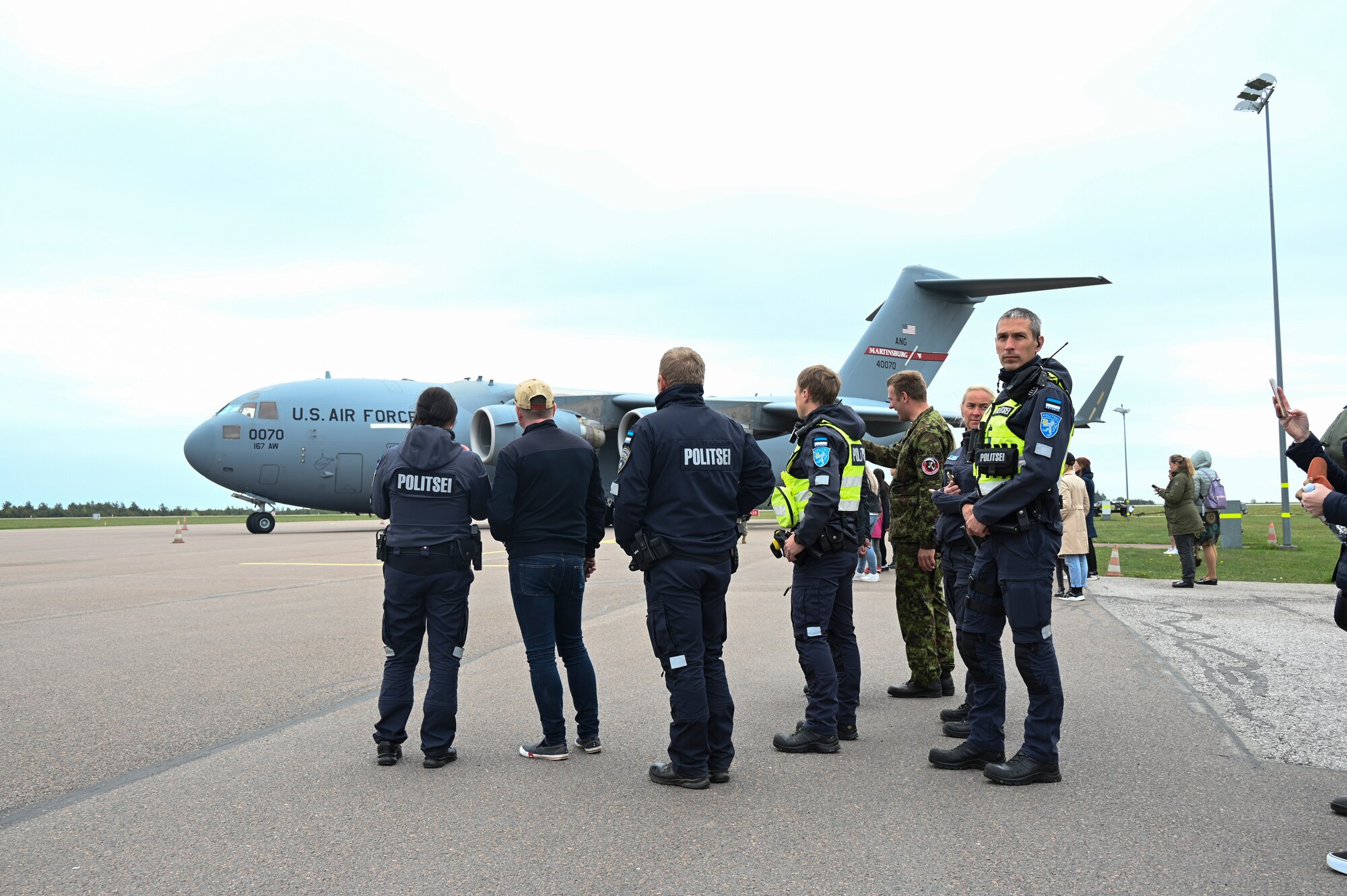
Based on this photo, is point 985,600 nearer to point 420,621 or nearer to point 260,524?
point 420,621

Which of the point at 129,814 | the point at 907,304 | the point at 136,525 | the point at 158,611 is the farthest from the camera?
the point at 136,525

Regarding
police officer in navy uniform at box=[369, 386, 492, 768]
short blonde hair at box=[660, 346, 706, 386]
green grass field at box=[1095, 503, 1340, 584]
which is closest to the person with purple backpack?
green grass field at box=[1095, 503, 1340, 584]

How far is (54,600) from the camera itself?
10.3m

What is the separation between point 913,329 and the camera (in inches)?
1037

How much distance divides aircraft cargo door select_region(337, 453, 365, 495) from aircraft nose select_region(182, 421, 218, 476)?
9.37 feet

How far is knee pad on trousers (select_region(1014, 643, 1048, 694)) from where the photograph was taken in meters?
4.16

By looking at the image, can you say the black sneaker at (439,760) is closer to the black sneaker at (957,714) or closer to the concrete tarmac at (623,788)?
the concrete tarmac at (623,788)

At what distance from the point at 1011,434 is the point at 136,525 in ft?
132

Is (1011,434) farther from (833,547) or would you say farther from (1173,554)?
(1173,554)

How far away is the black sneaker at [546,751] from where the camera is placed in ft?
14.7

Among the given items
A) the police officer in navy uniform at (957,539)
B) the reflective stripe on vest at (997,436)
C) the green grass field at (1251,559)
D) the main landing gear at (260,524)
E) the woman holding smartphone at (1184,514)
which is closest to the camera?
the reflective stripe on vest at (997,436)

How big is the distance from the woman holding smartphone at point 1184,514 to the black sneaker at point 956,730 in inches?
325

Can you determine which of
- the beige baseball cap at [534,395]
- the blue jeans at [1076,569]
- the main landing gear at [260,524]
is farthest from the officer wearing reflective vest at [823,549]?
the main landing gear at [260,524]

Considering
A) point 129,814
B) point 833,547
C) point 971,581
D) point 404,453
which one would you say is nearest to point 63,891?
point 129,814
